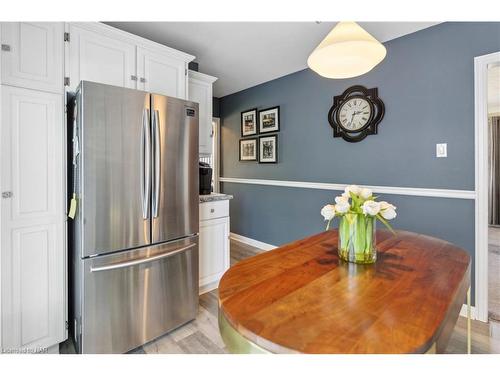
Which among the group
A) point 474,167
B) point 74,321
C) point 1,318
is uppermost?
point 474,167

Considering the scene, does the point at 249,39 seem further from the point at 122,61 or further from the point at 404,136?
the point at 404,136

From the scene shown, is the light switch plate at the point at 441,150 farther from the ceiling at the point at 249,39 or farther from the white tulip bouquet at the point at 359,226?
the white tulip bouquet at the point at 359,226

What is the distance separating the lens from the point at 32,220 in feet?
4.91

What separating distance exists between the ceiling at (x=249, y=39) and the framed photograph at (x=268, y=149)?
86cm

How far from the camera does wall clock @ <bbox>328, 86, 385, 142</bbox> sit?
8.16ft

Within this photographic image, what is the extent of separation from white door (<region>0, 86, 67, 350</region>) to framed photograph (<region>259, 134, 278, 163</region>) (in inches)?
95.2

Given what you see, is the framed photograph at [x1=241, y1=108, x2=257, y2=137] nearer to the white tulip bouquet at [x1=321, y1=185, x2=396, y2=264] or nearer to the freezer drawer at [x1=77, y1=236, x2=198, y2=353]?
the freezer drawer at [x1=77, y1=236, x2=198, y2=353]

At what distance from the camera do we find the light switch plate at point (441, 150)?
210cm

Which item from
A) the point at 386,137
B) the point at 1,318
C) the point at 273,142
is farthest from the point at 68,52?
the point at 386,137

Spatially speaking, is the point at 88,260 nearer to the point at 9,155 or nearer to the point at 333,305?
the point at 9,155

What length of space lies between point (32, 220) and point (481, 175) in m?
3.10

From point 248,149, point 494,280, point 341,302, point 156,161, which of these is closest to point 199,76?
point 156,161

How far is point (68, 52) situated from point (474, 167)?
119 inches

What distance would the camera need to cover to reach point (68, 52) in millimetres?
1612
